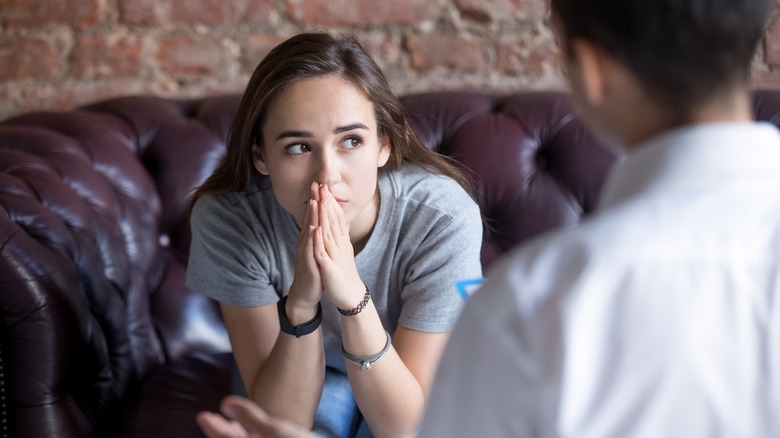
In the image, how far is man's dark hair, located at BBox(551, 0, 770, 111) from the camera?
54 cm

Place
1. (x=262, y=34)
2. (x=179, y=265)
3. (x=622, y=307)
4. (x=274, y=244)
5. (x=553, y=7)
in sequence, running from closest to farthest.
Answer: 1. (x=622, y=307)
2. (x=553, y=7)
3. (x=274, y=244)
4. (x=179, y=265)
5. (x=262, y=34)

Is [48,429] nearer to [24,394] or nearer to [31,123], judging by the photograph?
[24,394]

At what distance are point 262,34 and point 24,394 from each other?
1.18 m

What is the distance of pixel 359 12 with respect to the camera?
2027 millimetres

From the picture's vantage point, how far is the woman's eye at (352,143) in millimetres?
1220

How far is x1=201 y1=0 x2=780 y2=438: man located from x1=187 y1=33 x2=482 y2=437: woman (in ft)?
2.05

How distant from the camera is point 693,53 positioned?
1.80 feet

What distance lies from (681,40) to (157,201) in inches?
57.2

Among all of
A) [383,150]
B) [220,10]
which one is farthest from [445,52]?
[383,150]

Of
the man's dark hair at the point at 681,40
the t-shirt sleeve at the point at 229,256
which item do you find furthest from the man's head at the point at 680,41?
the t-shirt sleeve at the point at 229,256

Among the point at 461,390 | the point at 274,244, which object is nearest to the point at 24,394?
the point at 274,244

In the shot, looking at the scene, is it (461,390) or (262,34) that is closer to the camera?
(461,390)

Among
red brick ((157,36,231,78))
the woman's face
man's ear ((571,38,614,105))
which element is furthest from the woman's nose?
red brick ((157,36,231,78))

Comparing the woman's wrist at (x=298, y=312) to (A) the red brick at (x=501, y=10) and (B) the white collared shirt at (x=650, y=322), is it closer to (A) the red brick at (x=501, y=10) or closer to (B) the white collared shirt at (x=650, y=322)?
(B) the white collared shirt at (x=650, y=322)
